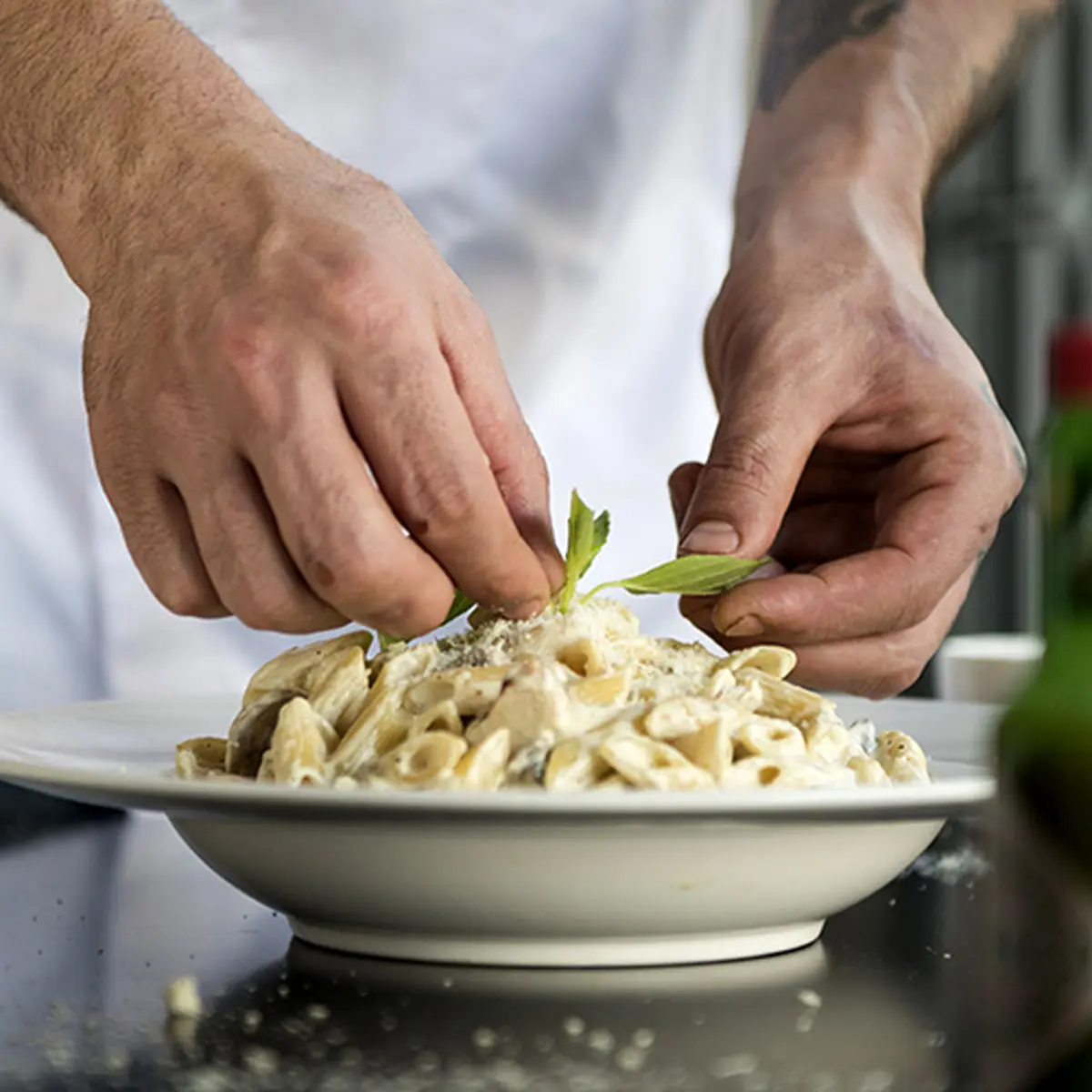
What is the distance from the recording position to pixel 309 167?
0.75 m

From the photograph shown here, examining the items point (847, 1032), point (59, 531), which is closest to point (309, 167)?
point (847, 1032)

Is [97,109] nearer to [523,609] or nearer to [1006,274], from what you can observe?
[523,609]

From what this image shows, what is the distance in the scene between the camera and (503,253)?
4.58 feet

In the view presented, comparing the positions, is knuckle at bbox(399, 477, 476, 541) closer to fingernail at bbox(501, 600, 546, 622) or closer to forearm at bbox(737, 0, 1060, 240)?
fingernail at bbox(501, 600, 546, 622)

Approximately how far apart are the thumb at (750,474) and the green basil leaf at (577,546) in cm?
11

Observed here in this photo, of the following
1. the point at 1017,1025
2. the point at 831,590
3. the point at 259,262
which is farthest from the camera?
the point at 831,590

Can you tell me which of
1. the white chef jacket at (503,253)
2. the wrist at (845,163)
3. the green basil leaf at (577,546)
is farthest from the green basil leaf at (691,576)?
the white chef jacket at (503,253)

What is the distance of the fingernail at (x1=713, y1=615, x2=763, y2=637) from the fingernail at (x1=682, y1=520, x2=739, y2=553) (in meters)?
0.04

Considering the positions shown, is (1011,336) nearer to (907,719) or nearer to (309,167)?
(907,719)

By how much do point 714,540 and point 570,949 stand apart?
12.1 inches

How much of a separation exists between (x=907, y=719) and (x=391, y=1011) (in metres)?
0.45

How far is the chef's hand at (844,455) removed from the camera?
92cm

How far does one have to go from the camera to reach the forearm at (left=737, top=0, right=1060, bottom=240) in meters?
1.18

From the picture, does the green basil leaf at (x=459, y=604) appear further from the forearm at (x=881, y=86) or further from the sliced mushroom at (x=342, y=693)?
the forearm at (x=881, y=86)
